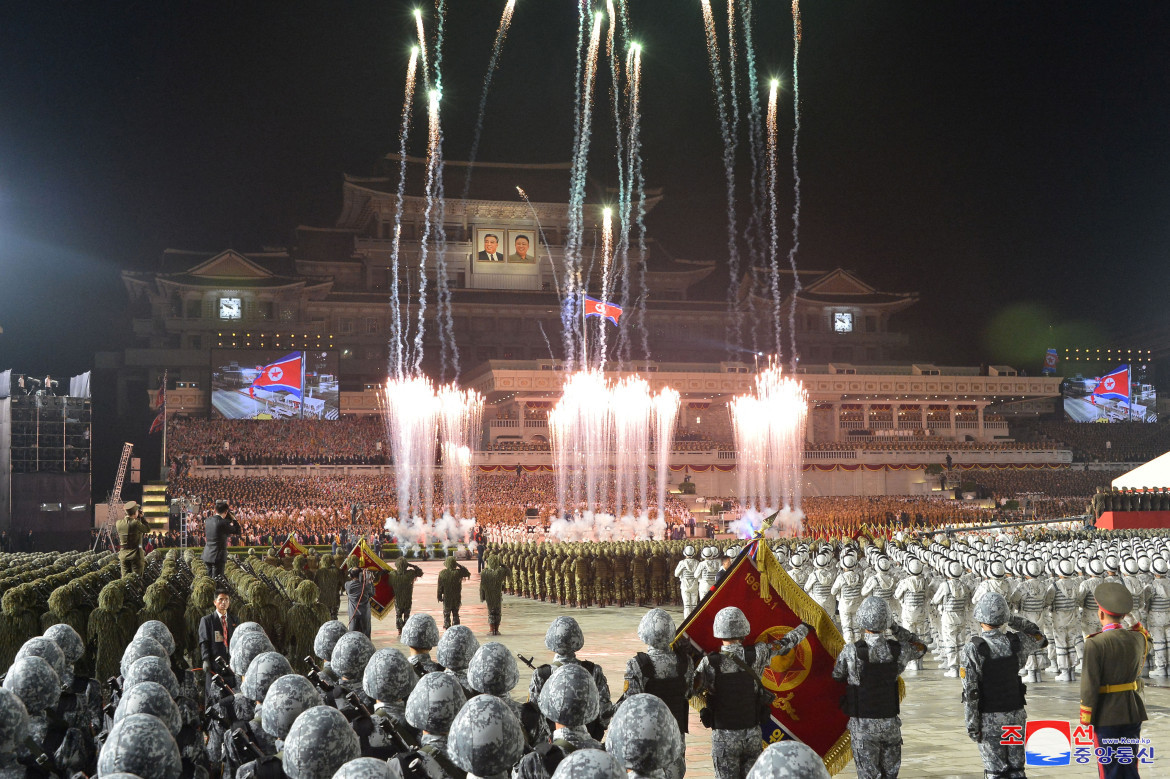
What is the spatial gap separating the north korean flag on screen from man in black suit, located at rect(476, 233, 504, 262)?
3609cm

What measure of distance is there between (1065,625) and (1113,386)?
58409 mm

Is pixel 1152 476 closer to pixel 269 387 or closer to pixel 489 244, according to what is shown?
pixel 269 387

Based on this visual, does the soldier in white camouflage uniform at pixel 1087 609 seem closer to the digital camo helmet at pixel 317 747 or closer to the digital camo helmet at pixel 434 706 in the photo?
the digital camo helmet at pixel 434 706

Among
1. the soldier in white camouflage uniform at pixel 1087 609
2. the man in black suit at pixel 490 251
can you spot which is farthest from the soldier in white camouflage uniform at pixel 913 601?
the man in black suit at pixel 490 251

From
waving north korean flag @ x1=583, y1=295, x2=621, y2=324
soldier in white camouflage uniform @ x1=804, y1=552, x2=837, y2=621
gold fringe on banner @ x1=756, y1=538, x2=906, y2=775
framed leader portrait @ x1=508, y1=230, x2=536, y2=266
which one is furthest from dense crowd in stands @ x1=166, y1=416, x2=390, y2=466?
gold fringe on banner @ x1=756, y1=538, x2=906, y2=775

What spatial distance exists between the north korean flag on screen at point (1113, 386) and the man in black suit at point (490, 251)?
36.1 m

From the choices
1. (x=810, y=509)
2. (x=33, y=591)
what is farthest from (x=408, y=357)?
(x=33, y=591)

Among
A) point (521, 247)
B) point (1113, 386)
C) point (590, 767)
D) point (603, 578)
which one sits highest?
point (521, 247)

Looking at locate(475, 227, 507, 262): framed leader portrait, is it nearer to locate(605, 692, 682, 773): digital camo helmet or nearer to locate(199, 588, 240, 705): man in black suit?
locate(199, 588, 240, 705): man in black suit

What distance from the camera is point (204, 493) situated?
39719 mm

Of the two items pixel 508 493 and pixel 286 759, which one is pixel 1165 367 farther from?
pixel 286 759

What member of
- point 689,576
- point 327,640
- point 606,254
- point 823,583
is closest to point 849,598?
point 823,583

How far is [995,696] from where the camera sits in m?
6.54

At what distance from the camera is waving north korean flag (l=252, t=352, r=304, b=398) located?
161 ft
